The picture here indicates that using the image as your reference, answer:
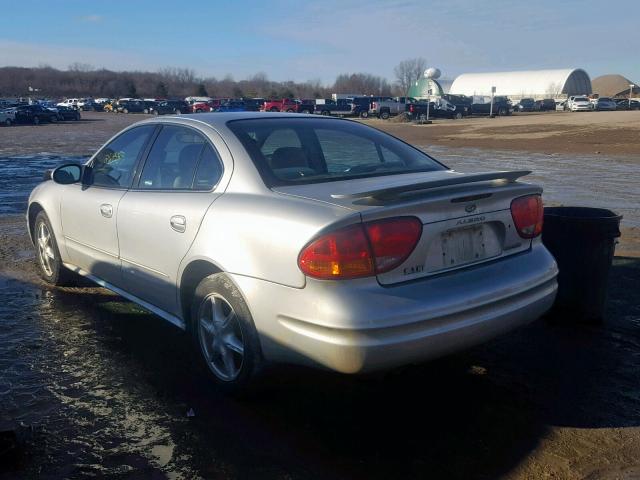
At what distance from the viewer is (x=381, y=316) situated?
305 cm

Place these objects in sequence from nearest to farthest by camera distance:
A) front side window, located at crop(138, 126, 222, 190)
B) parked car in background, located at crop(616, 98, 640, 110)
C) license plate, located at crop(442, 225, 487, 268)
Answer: license plate, located at crop(442, 225, 487, 268) < front side window, located at crop(138, 126, 222, 190) < parked car in background, located at crop(616, 98, 640, 110)

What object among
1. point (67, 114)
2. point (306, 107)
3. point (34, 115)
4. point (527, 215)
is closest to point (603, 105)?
point (306, 107)

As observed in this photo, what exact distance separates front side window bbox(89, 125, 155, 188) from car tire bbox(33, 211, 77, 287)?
39.7 inches

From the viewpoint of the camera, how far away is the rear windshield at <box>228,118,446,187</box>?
3.94 m

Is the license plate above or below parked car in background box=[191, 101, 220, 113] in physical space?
above

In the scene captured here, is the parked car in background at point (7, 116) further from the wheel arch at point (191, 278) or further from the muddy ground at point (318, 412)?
the wheel arch at point (191, 278)

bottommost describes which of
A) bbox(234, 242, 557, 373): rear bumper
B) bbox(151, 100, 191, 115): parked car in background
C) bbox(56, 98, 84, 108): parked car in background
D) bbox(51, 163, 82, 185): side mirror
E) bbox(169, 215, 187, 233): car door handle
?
bbox(56, 98, 84, 108): parked car in background

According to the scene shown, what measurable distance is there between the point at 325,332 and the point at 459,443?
3.11 ft

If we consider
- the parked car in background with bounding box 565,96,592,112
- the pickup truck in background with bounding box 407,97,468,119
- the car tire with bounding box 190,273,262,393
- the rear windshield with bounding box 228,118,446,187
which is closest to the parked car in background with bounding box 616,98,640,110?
the parked car in background with bounding box 565,96,592,112

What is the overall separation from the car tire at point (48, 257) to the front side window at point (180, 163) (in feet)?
5.89

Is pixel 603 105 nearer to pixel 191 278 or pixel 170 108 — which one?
pixel 170 108

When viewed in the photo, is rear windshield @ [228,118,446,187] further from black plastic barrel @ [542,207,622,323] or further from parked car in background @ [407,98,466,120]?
parked car in background @ [407,98,466,120]

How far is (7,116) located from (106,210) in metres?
49.0

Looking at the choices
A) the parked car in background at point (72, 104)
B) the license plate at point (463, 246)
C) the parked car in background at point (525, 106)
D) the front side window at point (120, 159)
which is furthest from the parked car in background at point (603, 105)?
the license plate at point (463, 246)
